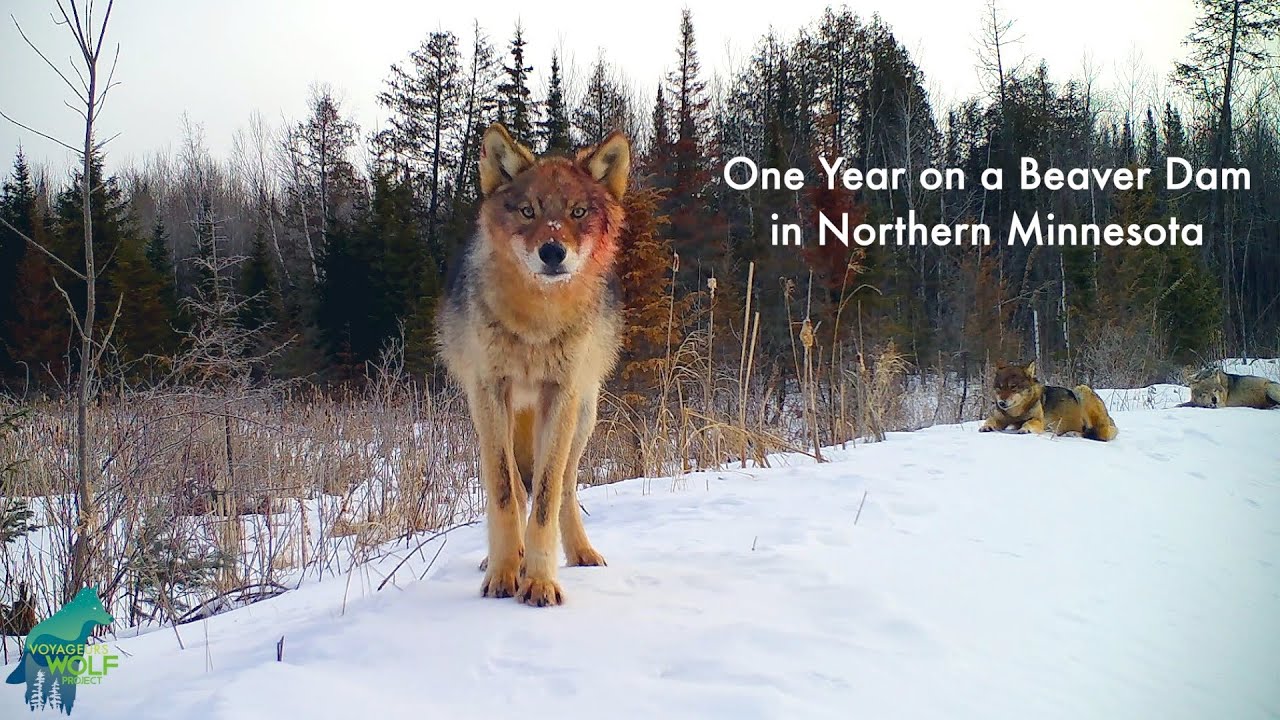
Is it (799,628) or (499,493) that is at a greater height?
(499,493)

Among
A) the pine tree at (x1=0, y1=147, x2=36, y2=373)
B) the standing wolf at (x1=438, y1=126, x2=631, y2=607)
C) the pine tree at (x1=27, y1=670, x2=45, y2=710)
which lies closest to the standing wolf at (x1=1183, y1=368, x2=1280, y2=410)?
the standing wolf at (x1=438, y1=126, x2=631, y2=607)

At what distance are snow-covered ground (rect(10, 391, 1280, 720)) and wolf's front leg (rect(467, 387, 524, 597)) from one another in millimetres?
114

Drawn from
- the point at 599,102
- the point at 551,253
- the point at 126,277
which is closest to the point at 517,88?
the point at 599,102

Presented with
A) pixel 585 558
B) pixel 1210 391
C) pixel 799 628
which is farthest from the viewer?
pixel 1210 391

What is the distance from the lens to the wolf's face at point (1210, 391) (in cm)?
1149

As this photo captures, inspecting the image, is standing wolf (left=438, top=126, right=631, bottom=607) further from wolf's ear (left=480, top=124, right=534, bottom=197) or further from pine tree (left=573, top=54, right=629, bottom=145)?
pine tree (left=573, top=54, right=629, bottom=145)

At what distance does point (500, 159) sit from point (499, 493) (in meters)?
1.44

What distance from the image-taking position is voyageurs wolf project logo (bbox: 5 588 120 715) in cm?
186

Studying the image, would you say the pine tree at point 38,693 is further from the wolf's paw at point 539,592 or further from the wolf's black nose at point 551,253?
the wolf's black nose at point 551,253

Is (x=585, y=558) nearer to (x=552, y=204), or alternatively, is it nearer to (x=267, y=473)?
(x=552, y=204)

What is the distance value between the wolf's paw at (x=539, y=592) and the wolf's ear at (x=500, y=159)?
1.65 metres

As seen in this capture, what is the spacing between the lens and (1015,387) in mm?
9211

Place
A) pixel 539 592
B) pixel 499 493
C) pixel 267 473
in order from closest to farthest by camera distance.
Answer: pixel 539 592 < pixel 499 493 < pixel 267 473

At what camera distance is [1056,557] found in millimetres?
3338
